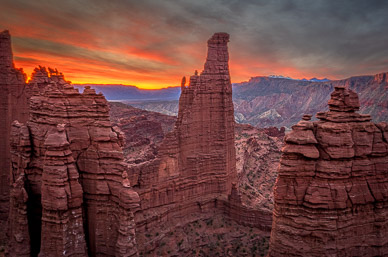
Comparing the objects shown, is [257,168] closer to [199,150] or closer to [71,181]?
[199,150]

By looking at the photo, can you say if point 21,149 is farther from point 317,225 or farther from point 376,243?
point 376,243

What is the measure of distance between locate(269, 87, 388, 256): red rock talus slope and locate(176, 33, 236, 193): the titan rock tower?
689 inches

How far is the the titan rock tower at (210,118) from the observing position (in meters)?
32.8

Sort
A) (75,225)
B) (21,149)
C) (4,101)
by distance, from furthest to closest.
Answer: (4,101)
(21,149)
(75,225)

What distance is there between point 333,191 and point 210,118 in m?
19.8

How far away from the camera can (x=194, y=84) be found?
33875 millimetres

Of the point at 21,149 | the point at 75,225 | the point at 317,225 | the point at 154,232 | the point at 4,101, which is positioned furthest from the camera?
the point at 4,101

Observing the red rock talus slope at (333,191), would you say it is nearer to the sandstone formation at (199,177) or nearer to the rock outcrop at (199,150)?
the sandstone formation at (199,177)

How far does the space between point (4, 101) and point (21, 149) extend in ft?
58.4

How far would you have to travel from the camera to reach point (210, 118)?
33812 millimetres

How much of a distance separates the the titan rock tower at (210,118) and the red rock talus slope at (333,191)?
17.5m

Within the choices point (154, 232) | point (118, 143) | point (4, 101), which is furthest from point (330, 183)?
point (4, 101)

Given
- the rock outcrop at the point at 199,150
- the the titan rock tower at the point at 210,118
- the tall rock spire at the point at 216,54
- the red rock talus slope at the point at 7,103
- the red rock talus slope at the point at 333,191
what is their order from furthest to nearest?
the tall rock spire at the point at 216,54 < the the titan rock tower at the point at 210,118 < the rock outcrop at the point at 199,150 < the red rock talus slope at the point at 7,103 < the red rock talus slope at the point at 333,191

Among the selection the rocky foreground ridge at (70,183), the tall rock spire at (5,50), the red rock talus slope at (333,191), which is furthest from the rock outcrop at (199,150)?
the tall rock spire at (5,50)
